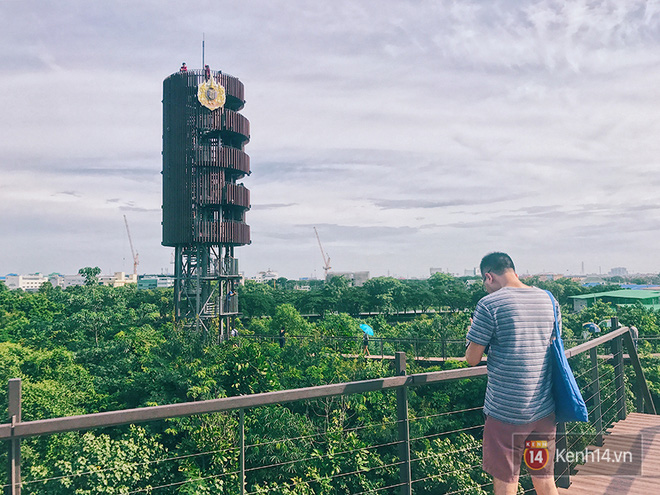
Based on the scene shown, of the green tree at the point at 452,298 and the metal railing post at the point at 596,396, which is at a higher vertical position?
the metal railing post at the point at 596,396

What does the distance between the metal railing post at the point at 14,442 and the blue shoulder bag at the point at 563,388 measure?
2.84 metres

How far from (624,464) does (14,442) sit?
5.21 m

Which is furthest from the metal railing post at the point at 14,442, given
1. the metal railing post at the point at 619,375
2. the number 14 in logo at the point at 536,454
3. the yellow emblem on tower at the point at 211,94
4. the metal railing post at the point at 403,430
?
the yellow emblem on tower at the point at 211,94

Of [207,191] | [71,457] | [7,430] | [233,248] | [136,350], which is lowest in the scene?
[71,457]

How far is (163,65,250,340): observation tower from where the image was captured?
3312 cm

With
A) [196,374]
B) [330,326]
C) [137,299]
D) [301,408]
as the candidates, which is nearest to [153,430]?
[196,374]

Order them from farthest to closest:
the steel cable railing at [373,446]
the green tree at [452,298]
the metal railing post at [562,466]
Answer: the green tree at [452,298]
the metal railing post at [562,466]
the steel cable railing at [373,446]

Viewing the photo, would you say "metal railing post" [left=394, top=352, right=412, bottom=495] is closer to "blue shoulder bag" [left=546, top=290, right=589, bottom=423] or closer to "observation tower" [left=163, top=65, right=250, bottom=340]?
"blue shoulder bag" [left=546, top=290, right=589, bottom=423]

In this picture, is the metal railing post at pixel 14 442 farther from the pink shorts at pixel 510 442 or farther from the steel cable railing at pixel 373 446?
the pink shorts at pixel 510 442

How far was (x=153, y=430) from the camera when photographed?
2106 centimetres

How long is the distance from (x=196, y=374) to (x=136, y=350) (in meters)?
10.1

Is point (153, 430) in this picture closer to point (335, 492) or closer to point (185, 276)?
point (335, 492)

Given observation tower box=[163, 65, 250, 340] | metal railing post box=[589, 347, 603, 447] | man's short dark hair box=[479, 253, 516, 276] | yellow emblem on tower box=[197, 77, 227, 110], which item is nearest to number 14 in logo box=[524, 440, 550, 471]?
man's short dark hair box=[479, 253, 516, 276]

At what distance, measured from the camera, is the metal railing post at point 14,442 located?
7.30ft
